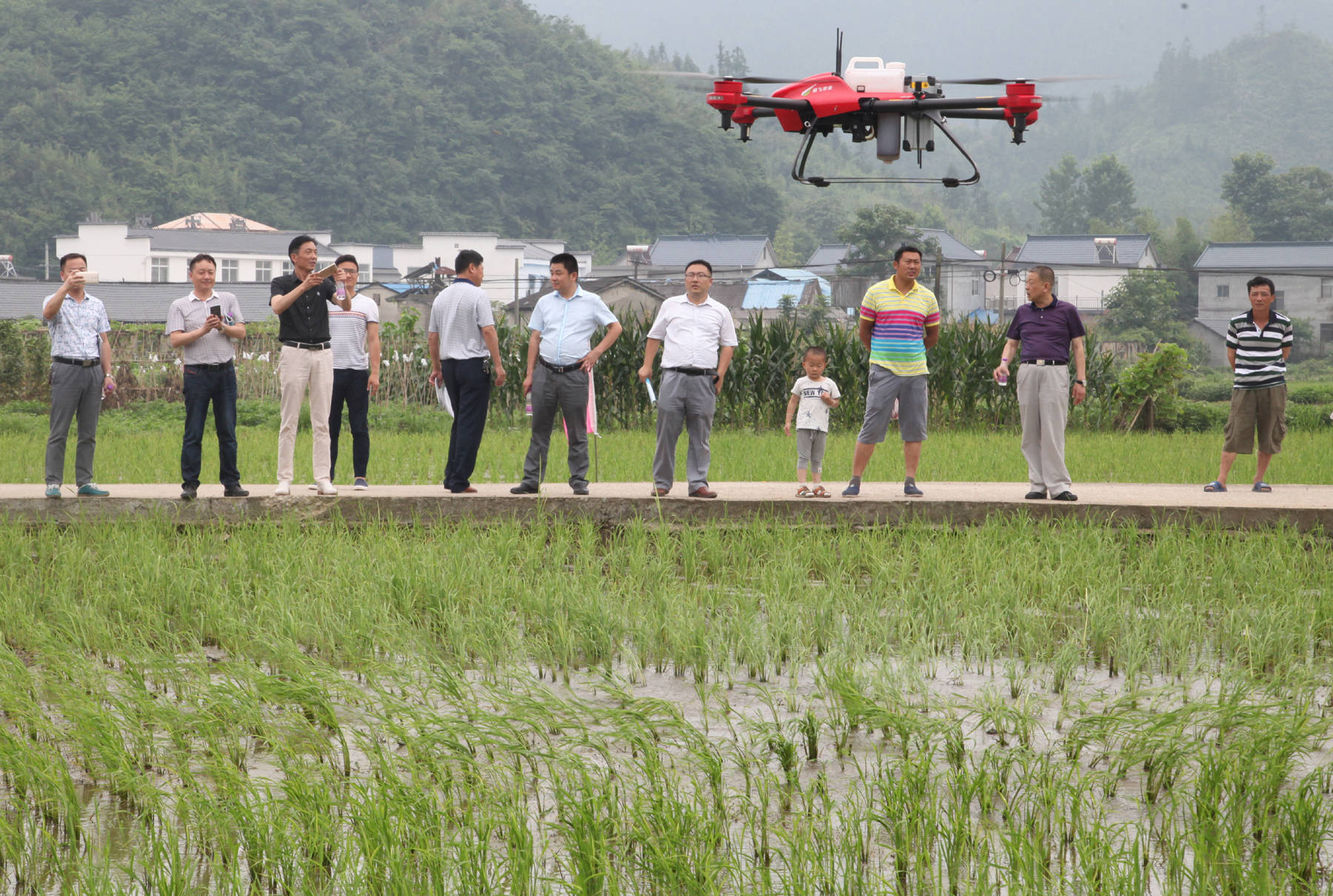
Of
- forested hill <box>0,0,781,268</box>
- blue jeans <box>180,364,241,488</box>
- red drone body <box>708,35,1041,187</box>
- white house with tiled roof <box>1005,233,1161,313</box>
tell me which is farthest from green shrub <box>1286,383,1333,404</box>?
forested hill <box>0,0,781,268</box>

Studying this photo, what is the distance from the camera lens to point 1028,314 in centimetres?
866

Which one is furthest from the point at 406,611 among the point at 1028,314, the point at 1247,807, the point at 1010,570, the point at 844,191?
the point at 844,191

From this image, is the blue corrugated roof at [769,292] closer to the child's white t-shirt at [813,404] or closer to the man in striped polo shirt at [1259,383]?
the man in striped polo shirt at [1259,383]

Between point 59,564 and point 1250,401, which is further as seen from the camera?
point 1250,401

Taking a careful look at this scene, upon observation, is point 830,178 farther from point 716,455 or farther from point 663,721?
point 716,455

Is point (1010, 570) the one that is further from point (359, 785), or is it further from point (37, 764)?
point (37, 764)

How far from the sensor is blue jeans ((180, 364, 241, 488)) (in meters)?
8.23

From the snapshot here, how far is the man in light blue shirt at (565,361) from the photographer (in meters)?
8.48

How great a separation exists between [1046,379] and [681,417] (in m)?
2.37

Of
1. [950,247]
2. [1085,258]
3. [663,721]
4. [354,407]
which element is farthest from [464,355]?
[950,247]

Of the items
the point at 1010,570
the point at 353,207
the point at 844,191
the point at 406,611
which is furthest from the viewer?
the point at 844,191

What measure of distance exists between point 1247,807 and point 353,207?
71.3 metres

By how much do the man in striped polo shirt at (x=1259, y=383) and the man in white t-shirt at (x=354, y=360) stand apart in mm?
5888

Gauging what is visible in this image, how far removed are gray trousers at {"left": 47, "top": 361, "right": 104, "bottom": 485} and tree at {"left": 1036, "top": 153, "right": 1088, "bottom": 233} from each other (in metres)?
86.9
